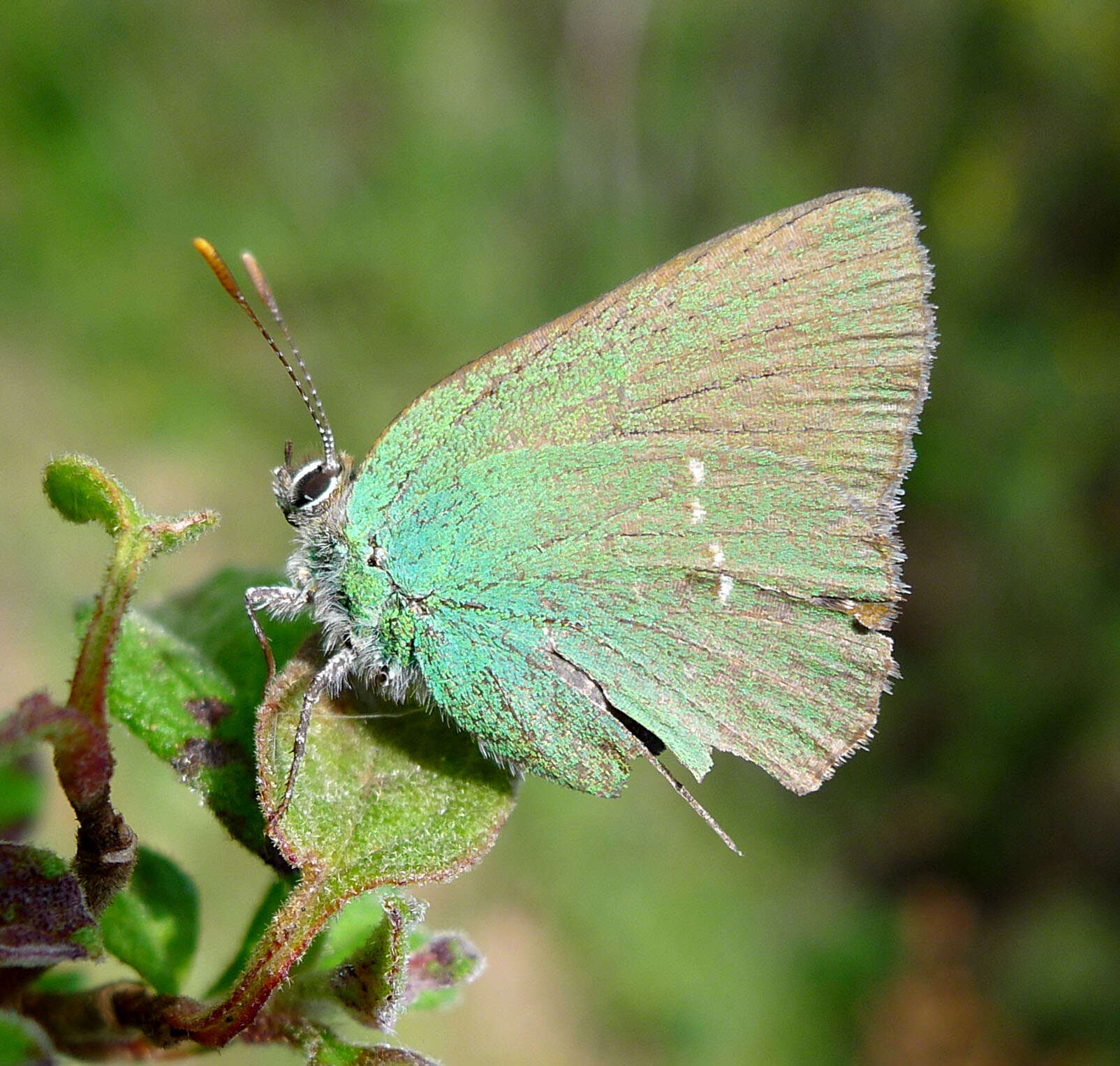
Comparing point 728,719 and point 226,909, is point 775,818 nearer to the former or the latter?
point 226,909

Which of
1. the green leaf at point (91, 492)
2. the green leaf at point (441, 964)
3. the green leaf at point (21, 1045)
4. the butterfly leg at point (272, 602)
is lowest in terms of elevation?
the green leaf at point (441, 964)

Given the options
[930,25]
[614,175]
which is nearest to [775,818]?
[614,175]

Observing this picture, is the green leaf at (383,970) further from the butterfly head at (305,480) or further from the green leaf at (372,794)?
the butterfly head at (305,480)

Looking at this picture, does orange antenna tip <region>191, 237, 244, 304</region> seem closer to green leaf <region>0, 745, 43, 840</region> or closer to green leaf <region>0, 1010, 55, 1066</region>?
green leaf <region>0, 745, 43, 840</region>

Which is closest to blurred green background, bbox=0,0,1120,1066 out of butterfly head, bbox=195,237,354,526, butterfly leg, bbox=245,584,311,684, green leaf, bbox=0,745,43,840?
green leaf, bbox=0,745,43,840

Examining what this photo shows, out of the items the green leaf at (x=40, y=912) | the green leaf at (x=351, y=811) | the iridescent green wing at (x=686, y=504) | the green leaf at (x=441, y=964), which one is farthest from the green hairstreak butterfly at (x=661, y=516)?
the green leaf at (x=40, y=912)

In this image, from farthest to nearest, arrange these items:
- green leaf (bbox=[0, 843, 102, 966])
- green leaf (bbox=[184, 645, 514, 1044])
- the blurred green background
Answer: the blurred green background < green leaf (bbox=[184, 645, 514, 1044]) < green leaf (bbox=[0, 843, 102, 966])
